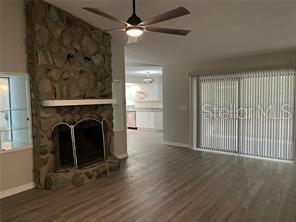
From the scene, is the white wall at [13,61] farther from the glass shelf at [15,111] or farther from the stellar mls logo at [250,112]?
the stellar mls logo at [250,112]

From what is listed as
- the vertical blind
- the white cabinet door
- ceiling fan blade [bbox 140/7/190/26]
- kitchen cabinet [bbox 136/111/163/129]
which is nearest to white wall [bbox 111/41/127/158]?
the vertical blind

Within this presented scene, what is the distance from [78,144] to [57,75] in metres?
1.30

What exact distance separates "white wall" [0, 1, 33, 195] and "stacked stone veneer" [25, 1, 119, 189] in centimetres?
10

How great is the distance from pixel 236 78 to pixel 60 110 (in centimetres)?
414

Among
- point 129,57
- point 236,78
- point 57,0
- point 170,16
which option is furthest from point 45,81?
point 236,78

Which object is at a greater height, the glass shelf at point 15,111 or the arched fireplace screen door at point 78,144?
the glass shelf at point 15,111

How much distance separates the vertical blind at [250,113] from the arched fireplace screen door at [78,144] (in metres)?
3.08

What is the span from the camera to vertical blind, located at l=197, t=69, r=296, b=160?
5133mm

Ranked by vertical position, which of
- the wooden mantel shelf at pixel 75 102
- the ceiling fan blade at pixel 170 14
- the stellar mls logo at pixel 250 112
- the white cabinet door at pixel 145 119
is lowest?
the white cabinet door at pixel 145 119

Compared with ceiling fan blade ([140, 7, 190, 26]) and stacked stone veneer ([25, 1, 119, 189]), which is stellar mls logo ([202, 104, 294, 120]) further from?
ceiling fan blade ([140, 7, 190, 26])

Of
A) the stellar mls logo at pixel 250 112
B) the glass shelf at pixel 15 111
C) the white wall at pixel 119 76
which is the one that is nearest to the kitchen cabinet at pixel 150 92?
the stellar mls logo at pixel 250 112

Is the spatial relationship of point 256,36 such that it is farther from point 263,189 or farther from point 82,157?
point 82,157

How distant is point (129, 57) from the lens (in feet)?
20.8

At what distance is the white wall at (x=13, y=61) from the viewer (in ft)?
11.4
